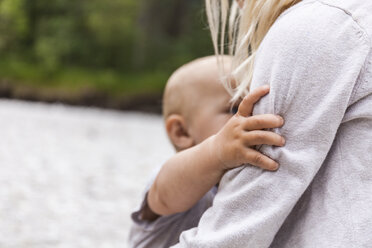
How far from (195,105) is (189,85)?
0.27 ft

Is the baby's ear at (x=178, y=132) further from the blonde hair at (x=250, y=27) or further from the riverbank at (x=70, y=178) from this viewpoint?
the blonde hair at (x=250, y=27)

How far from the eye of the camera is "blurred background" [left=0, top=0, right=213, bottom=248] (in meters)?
4.78

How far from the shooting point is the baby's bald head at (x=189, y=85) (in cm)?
213

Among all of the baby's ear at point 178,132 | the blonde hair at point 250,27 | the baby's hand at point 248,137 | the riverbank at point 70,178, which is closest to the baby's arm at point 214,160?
the baby's hand at point 248,137

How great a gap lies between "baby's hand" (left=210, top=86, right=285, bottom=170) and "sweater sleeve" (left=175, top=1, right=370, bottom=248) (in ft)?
0.05

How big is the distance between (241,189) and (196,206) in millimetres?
614

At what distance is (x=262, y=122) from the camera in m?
1.23

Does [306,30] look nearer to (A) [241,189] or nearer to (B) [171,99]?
(A) [241,189]

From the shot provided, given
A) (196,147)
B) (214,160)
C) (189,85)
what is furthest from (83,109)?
(214,160)

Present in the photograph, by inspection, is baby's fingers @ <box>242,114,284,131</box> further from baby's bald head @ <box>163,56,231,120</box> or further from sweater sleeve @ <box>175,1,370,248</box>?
baby's bald head @ <box>163,56,231,120</box>

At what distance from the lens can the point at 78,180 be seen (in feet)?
21.3

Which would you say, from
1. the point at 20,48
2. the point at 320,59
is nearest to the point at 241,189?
the point at 320,59

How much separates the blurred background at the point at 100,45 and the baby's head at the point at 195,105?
17.6m

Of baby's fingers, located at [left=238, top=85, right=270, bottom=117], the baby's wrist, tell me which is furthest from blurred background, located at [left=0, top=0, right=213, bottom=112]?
baby's fingers, located at [left=238, top=85, right=270, bottom=117]
